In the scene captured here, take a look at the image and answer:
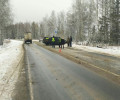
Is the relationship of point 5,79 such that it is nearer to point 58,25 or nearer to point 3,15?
point 3,15

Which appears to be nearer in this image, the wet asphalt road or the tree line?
the wet asphalt road

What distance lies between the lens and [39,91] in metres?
4.51

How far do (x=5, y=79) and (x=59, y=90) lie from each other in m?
3.05

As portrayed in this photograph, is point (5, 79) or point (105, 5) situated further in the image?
point (105, 5)

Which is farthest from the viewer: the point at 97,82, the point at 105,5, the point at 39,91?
the point at 105,5

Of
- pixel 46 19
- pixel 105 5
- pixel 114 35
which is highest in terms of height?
pixel 46 19

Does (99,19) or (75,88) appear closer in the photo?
(75,88)

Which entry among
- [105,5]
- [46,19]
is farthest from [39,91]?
[46,19]

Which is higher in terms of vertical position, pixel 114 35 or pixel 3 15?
pixel 3 15

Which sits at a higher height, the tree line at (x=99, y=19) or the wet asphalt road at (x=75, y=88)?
the tree line at (x=99, y=19)

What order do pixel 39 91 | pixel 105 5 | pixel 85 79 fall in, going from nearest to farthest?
pixel 39 91, pixel 85 79, pixel 105 5

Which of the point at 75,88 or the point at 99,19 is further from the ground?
the point at 99,19

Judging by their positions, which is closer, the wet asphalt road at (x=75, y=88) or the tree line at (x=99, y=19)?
the wet asphalt road at (x=75, y=88)

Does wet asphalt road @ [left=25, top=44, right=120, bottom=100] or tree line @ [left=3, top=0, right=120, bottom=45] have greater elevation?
tree line @ [left=3, top=0, right=120, bottom=45]
